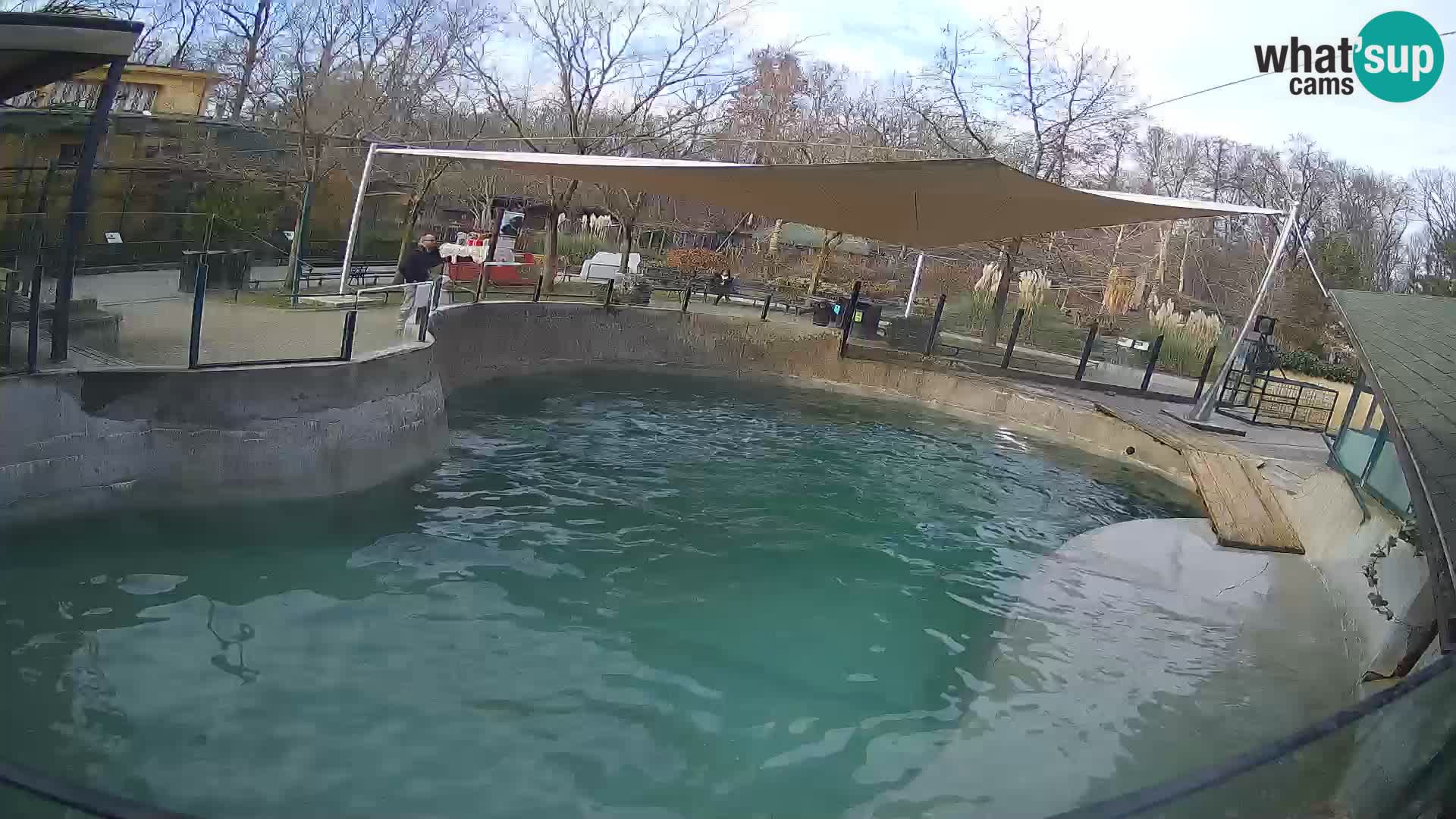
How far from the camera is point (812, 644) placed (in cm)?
601

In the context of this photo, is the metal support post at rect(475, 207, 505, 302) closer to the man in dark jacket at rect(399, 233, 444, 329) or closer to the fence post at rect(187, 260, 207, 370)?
the man in dark jacket at rect(399, 233, 444, 329)

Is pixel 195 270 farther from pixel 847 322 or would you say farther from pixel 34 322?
pixel 847 322

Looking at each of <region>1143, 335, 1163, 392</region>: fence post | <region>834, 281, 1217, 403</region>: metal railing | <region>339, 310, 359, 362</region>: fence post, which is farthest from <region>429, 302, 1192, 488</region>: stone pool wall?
<region>339, 310, 359, 362</region>: fence post

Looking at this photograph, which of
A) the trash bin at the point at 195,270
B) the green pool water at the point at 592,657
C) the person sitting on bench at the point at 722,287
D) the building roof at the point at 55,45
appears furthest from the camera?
the person sitting on bench at the point at 722,287

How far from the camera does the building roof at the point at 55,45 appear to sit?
18.4 feet

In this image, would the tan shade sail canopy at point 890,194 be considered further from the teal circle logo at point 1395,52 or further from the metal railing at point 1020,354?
the teal circle logo at point 1395,52

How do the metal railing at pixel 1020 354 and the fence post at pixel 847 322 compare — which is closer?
the metal railing at pixel 1020 354

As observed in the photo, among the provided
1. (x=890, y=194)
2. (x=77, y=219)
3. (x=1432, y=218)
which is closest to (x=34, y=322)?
(x=77, y=219)

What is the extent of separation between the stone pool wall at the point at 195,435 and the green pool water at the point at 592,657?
0.20 metres

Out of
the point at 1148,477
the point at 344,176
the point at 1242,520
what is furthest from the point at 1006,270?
the point at 344,176

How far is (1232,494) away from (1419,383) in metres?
4.00

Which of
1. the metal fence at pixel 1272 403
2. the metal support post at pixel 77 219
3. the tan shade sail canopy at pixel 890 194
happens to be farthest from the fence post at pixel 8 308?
the metal fence at pixel 1272 403

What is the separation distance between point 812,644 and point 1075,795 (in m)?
1.99

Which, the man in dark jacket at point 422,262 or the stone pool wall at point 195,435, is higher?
the man in dark jacket at point 422,262
